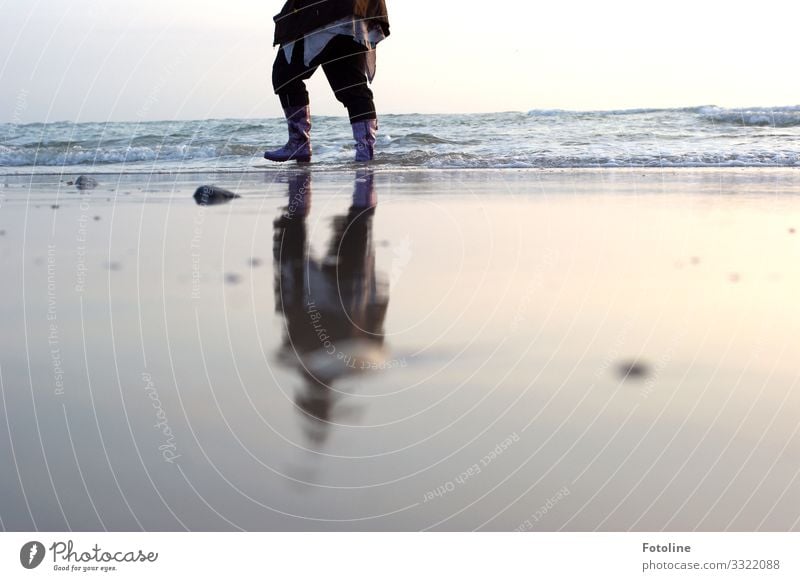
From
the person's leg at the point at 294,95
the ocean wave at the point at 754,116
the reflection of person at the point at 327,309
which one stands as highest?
the person's leg at the point at 294,95

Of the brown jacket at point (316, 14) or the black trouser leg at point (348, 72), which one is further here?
the black trouser leg at point (348, 72)

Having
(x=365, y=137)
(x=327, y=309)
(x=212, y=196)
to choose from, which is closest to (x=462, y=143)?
(x=365, y=137)

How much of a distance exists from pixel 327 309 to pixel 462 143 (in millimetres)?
6188

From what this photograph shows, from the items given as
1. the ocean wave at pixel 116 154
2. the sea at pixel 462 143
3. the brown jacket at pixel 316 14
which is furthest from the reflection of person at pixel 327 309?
the ocean wave at pixel 116 154

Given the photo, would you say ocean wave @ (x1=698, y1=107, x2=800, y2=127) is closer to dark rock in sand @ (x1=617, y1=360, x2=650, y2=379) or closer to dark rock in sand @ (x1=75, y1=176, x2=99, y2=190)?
dark rock in sand @ (x1=75, y1=176, x2=99, y2=190)

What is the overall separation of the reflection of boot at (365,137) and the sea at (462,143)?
18cm

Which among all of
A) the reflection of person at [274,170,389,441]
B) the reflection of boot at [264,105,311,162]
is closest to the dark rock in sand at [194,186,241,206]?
the reflection of person at [274,170,389,441]

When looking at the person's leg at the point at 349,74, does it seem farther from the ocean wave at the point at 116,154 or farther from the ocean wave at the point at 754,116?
the ocean wave at the point at 754,116

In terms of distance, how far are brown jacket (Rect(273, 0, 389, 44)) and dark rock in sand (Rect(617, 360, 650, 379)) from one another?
4.10m

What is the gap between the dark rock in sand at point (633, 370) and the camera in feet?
5.83

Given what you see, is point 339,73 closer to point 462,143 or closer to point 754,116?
point 462,143

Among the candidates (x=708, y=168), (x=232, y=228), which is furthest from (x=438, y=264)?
(x=708, y=168)

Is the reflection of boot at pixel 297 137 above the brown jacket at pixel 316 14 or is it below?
below
